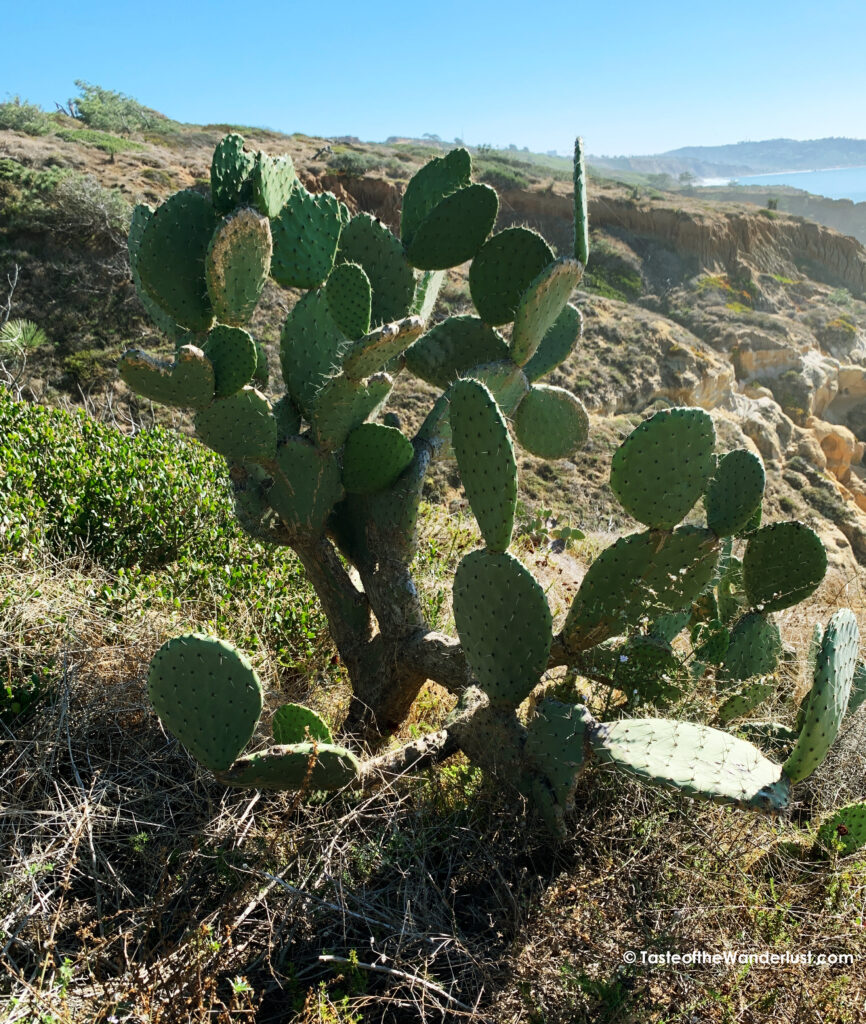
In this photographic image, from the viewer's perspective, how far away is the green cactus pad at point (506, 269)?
2.62m

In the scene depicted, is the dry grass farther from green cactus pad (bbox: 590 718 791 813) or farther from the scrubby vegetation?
green cactus pad (bbox: 590 718 791 813)

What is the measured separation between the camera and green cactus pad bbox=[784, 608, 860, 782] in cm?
167

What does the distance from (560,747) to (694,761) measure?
353 mm

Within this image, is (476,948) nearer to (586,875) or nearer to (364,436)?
(586,875)

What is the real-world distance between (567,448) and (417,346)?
818mm

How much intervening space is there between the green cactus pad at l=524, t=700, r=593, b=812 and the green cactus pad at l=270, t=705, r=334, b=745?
2.01 ft

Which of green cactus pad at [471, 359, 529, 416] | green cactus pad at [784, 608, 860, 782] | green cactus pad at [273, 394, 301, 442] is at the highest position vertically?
green cactus pad at [471, 359, 529, 416]

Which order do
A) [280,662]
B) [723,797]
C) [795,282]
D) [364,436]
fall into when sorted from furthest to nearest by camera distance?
[795,282]
[280,662]
[364,436]
[723,797]

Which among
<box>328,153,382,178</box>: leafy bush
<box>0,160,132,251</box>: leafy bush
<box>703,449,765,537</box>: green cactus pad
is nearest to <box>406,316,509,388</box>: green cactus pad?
<box>703,449,765,537</box>: green cactus pad

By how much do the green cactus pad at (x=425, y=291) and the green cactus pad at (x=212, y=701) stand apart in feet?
5.18

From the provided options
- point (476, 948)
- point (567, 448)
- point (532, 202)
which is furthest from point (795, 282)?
point (476, 948)

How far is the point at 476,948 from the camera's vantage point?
1.72 metres

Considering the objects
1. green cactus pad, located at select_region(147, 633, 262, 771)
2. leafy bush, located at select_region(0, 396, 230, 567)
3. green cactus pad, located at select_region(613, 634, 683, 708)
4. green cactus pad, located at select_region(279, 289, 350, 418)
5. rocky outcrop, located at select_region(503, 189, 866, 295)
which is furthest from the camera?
rocky outcrop, located at select_region(503, 189, 866, 295)

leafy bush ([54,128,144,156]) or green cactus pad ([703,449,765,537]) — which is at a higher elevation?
leafy bush ([54,128,144,156])
